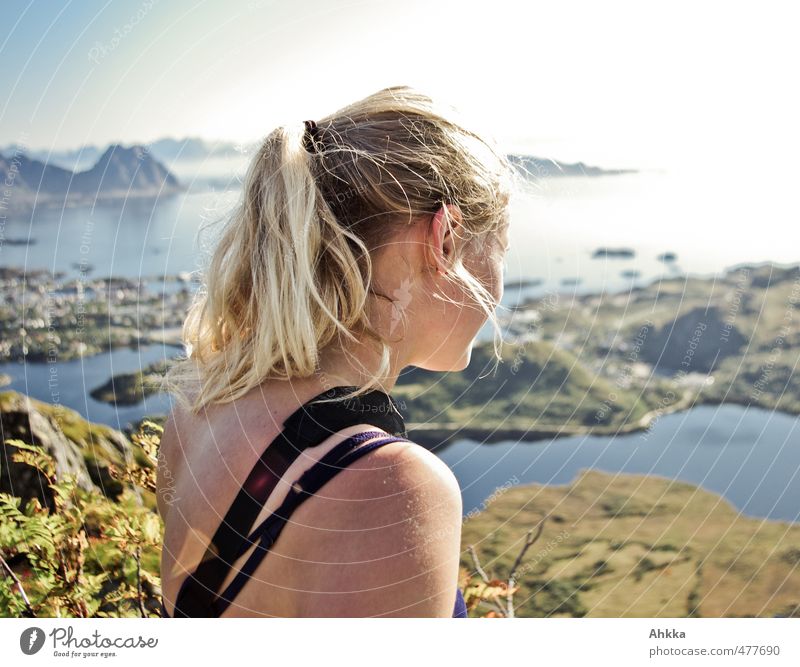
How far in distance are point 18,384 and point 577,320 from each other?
1.93 metres

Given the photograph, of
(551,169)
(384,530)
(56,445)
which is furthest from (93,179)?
(384,530)

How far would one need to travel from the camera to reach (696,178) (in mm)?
2133

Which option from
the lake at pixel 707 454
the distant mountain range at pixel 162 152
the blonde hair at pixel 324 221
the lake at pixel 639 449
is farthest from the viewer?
the lake at pixel 707 454

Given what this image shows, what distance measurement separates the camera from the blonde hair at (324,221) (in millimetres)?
1068

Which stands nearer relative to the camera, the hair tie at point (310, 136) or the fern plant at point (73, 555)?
the hair tie at point (310, 136)

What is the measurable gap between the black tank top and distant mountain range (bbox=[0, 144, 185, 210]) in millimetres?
1098

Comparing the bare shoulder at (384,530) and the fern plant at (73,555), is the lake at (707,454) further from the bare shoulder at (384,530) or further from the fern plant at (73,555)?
the bare shoulder at (384,530)

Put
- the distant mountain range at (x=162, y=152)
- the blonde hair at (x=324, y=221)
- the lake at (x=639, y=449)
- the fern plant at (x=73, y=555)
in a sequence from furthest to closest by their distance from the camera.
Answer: the lake at (x=639, y=449) → the distant mountain range at (x=162, y=152) → the fern plant at (x=73, y=555) → the blonde hair at (x=324, y=221)

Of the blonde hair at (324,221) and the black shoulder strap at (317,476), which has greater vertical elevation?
the blonde hair at (324,221)

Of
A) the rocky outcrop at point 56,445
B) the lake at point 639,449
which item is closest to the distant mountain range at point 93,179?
the lake at point 639,449

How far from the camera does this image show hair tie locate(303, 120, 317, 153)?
1152 mm

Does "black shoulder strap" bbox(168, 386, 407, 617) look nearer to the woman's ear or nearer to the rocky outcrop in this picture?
the woman's ear

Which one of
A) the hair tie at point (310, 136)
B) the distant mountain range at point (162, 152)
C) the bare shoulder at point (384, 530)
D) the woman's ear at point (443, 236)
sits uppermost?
the distant mountain range at point (162, 152)

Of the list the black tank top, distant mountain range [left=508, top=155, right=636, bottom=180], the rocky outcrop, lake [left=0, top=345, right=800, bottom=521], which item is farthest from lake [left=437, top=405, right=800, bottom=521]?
the black tank top
